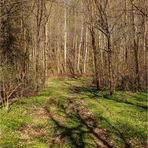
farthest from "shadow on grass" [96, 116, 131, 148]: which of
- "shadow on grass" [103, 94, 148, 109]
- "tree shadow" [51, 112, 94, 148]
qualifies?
"shadow on grass" [103, 94, 148, 109]

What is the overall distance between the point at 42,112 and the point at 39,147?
655 cm

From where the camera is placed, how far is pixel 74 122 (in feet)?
63.6

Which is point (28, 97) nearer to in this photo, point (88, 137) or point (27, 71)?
point (27, 71)

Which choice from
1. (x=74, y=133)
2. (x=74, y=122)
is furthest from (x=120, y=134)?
(x=74, y=122)

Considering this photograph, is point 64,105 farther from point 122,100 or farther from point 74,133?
point 74,133

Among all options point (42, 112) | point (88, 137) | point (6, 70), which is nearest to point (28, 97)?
point (6, 70)

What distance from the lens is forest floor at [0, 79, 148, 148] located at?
53.5ft

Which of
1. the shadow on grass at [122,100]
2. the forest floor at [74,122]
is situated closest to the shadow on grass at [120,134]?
the forest floor at [74,122]

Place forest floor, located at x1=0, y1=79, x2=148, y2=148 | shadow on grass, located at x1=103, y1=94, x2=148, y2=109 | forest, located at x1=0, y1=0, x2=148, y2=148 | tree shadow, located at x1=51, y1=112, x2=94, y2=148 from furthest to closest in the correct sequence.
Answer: shadow on grass, located at x1=103, y1=94, x2=148, y2=109 → forest, located at x1=0, y1=0, x2=148, y2=148 → forest floor, located at x1=0, y1=79, x2=148, y2=148 → tree shadow, located at x1=51, y1=112, x2=94, y2=148

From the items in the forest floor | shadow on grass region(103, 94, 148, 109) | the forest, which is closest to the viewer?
the forest floor

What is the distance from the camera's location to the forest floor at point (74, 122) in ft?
53.5

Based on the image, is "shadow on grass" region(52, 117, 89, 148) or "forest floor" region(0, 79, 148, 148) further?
"forest floor" region(0, 79, 148, 148)

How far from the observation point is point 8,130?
1791 centimetres

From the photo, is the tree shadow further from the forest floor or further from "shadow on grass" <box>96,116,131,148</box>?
"shadow on grass" <box>96,116,131,148</box>
